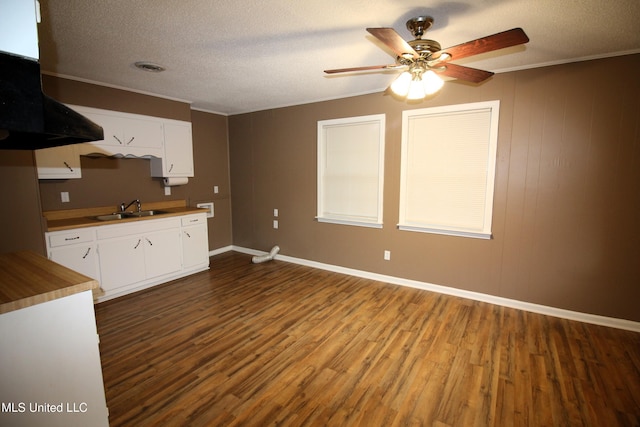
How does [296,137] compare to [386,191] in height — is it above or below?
above

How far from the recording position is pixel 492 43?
167cm

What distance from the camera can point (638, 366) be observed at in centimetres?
231

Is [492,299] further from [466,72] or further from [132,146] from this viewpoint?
[132,146]

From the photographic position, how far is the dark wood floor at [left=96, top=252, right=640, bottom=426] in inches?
74.5

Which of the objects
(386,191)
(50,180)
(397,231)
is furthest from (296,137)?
(50,180)

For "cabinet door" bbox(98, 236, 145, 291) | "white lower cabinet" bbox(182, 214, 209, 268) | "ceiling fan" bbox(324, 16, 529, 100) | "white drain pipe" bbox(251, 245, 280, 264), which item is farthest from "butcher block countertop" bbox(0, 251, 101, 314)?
"white drain pipe" bbox(251, 245, 280, 264)

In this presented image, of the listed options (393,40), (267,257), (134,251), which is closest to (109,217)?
(134,251)

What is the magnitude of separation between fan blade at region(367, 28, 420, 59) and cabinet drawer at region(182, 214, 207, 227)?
350cm

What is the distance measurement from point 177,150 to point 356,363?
3.71 metres

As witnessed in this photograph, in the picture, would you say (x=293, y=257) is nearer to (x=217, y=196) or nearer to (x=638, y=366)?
(x=217, y=196)

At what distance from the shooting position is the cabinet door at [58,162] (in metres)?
3.12

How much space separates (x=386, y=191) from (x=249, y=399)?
2858 mm

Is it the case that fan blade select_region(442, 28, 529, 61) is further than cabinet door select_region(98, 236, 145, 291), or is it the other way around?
cabinet door select_region(98, 236, 145, 291)

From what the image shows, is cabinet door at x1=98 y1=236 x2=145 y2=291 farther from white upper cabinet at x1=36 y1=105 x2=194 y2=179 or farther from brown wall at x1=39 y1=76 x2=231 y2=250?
white upper cabinet at x1=36 y1=105 x2=194 y2=179
